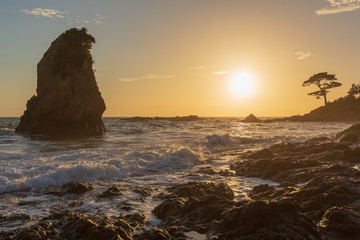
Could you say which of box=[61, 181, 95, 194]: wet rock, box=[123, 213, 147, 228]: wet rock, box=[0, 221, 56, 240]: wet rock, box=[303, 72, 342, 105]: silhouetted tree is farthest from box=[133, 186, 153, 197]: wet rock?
box=[303, 72, 342, 105]: silhouetted tree

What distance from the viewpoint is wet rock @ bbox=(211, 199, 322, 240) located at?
4102mm

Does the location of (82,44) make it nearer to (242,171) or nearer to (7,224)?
(242,171)

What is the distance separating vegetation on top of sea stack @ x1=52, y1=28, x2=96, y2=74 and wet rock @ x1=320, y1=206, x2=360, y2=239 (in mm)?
31602

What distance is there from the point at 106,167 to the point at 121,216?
16.6 ft

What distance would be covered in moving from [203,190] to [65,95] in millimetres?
28335

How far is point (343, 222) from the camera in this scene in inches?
175

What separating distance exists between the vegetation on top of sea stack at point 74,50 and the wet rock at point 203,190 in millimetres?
28568

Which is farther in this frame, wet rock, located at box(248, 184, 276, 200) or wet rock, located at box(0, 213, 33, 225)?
wet rock, located at box(248, 184, 276, 200)

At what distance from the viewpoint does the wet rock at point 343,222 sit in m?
4.21

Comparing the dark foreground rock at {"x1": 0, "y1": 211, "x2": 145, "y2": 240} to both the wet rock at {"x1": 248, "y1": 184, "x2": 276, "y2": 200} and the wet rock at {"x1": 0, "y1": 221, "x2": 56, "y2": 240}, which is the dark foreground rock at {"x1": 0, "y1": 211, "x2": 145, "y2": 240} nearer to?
the wet rock at {"x1": 0, "y1": 221, "x2": 56, "y2": 240}

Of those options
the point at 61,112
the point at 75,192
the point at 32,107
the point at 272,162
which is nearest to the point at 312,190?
the point at 272,162

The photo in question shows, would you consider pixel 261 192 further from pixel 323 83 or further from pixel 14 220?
pixel 323 83

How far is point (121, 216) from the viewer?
17.8 feet

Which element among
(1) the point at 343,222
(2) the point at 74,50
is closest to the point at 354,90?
(2) the point at 74,50
